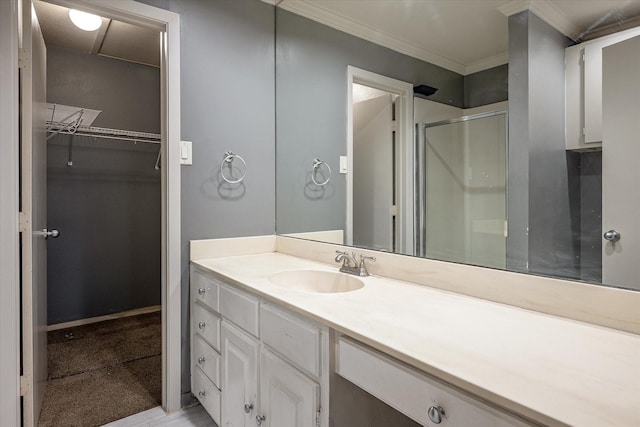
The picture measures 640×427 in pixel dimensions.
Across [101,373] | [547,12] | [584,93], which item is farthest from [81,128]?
[584,93]

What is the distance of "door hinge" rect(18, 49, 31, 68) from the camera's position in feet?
4.94

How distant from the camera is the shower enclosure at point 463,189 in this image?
4.20ft

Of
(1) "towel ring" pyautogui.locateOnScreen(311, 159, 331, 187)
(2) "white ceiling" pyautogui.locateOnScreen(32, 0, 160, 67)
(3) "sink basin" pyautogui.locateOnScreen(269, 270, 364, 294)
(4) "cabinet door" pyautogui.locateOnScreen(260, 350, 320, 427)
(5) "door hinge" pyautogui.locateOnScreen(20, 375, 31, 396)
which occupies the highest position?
(2) "white ceiling" pyautogui.locateOnScreen(32, 0, 160, 67)

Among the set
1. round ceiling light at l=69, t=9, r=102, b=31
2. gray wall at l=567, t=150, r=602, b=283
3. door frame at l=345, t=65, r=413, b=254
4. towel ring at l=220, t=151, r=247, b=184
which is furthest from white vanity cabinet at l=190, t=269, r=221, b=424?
round ceiling light at l=69, t=9, r=102, b=31

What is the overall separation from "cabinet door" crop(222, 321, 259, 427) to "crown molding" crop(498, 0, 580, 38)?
56.8 inches

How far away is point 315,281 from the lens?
1.69 m

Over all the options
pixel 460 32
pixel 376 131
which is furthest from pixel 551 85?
pixel 376 131

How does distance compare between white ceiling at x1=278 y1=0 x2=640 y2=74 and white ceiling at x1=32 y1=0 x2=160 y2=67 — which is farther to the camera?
white ceiling at x1=32 y1=0 x2=160 y2=67

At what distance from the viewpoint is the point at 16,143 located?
1.46 meters

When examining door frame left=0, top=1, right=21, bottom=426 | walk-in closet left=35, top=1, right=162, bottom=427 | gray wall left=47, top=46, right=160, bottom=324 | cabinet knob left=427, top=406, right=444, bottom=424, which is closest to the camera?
cabinet knob left=427, top=406, right=444, bottom=424

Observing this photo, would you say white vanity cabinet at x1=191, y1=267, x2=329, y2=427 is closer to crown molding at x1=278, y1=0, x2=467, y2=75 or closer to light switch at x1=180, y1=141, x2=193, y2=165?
light switch at x1=180, y1=141, x2=193, y2=165

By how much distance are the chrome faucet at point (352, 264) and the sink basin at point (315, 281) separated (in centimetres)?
4

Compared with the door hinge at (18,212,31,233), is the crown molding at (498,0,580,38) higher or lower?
higher

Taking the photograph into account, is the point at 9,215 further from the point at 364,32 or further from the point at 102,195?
the point at 102,195
